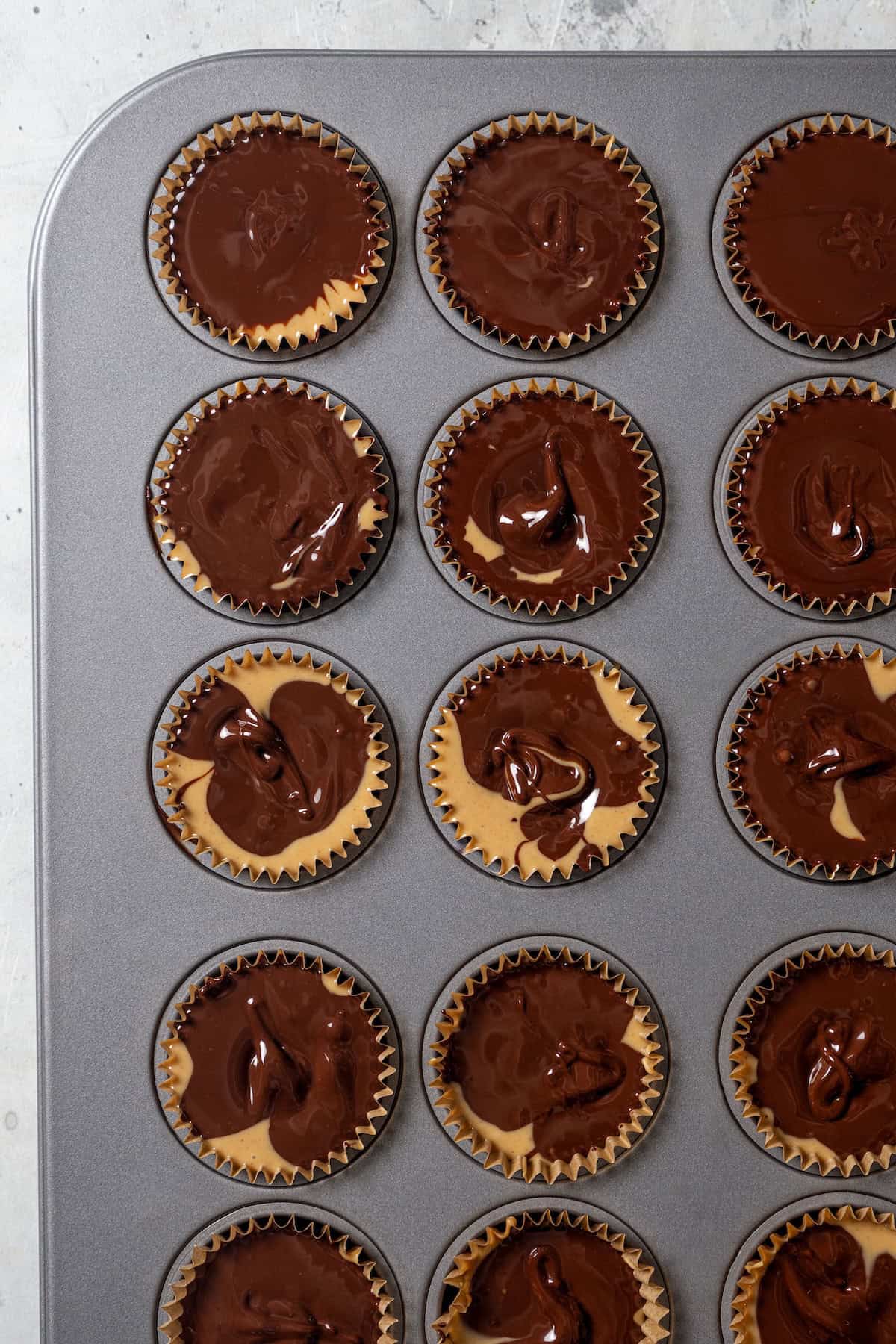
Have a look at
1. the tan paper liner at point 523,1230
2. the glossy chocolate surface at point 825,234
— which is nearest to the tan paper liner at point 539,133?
the glossy chocolate surface at point 825,234

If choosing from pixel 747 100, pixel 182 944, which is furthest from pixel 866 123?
pixel 182 944

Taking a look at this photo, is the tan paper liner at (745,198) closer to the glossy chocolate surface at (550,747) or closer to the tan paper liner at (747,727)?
the tan paper liner at (747,727)

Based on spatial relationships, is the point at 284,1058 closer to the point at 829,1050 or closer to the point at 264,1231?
the point at 264,1231

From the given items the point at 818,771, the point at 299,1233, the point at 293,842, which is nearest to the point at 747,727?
the point at 818,771

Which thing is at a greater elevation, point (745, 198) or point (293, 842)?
point (745, 198)

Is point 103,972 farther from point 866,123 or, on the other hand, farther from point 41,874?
point 866,123

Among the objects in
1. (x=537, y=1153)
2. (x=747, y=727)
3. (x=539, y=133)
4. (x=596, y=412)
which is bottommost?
(x=537, y=1153)
